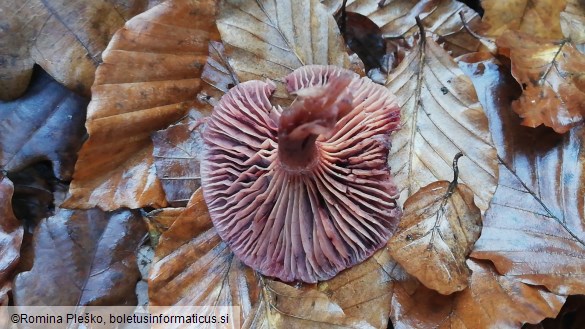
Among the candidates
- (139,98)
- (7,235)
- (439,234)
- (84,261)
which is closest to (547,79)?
(439,234)

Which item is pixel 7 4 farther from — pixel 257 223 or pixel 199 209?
pixel 257 223

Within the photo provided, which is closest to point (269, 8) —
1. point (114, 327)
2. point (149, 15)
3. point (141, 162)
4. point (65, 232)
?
point (149, 15)

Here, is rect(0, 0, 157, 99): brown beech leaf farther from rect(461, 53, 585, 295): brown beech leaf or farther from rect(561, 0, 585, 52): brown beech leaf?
rect(561, 0, 585, 52): brown beech leaf

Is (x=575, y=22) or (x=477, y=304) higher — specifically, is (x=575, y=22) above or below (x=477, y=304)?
above

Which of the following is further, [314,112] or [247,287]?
[247,287]

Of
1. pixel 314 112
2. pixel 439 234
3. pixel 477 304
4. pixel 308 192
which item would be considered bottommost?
pixel 477 304

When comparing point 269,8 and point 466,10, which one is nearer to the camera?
point 269,8

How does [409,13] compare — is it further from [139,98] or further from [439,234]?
[139,98]
